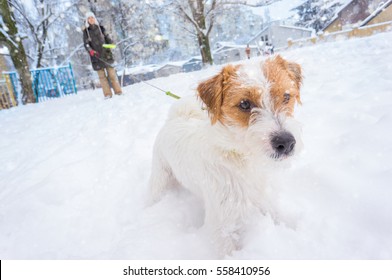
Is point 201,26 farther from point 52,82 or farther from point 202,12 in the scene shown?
point 52,82

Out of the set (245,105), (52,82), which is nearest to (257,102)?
(245,105)

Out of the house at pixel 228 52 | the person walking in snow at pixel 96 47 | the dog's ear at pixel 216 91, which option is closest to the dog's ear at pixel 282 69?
the dog's ear at pixel 216 91

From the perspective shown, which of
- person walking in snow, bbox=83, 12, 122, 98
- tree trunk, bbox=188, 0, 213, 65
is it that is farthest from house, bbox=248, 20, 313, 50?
person walking in snow, bbox=83, 12, 122, 98

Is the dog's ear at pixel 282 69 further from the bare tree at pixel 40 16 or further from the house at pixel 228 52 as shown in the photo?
the house at pixel 228 52

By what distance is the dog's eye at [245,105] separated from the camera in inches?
82.0

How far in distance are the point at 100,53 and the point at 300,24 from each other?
146 feet

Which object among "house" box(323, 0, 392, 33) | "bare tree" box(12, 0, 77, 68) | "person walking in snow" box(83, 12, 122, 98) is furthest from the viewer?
"house" box(323, 0, 392, 33)

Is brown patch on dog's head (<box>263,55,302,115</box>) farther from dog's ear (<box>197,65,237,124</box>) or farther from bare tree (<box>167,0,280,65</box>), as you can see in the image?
bare tree (<box>167,0,280,65</box>)

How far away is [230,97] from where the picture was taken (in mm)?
2152

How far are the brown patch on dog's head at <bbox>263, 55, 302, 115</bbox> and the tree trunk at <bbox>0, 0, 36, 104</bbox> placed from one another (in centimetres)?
1626

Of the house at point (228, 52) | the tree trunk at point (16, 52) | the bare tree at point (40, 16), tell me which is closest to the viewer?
the tree trunk at point (16, 52)

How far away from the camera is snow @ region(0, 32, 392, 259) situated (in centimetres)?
187

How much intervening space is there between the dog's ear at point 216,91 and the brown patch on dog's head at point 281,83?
1.03ft

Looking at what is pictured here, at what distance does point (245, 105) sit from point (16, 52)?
55.2 ft
